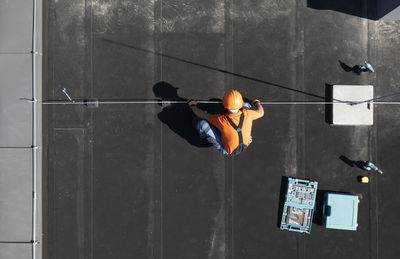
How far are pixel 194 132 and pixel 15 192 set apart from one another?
3.32 meters

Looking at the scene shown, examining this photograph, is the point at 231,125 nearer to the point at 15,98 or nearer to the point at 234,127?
the point at 234,127

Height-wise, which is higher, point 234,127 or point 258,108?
point 258,108

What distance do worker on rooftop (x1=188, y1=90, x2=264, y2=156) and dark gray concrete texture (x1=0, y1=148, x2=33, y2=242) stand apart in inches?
125

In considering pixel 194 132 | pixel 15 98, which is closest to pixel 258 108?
pixel 194 132

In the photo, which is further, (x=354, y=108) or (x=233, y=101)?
(x=354, y=108)

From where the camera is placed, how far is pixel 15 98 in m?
4.92

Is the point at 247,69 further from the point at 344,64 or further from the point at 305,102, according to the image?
the point at 344,64

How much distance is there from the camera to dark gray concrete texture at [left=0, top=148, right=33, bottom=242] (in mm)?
4898

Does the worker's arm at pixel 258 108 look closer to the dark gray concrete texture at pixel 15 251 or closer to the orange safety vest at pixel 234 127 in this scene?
the orange safety vest at pixel 234 127

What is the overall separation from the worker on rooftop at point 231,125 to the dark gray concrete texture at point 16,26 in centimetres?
342

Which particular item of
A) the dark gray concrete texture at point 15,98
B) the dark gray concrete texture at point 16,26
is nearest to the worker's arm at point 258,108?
the dark gray concrete texture at point 15,98

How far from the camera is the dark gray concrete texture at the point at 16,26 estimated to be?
16.1ft

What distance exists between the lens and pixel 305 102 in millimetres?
5090

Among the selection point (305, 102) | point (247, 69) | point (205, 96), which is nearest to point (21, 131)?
point (205, 96)
